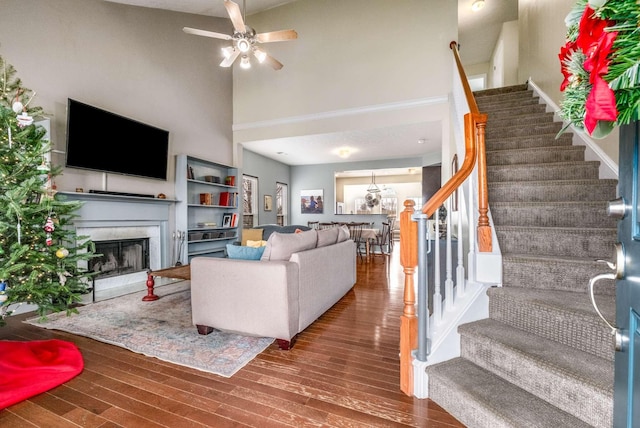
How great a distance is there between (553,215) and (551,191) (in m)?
0.35

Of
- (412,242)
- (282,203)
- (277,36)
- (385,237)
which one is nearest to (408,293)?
(412,242)

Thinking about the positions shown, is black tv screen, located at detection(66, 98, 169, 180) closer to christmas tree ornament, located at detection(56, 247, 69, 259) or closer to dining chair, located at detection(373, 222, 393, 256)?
christmas tree ornament, located at detection(56, 247, 69, 259)

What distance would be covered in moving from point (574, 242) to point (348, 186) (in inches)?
389

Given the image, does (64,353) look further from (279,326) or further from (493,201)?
(493,201)

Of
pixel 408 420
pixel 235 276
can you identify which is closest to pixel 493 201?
pixel 408 420

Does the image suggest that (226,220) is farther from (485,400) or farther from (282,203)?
(485,400)

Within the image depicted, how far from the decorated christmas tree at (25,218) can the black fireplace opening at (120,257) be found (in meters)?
1.58

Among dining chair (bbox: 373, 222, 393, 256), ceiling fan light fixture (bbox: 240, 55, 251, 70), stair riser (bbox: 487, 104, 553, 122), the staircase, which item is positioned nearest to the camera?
the staircase

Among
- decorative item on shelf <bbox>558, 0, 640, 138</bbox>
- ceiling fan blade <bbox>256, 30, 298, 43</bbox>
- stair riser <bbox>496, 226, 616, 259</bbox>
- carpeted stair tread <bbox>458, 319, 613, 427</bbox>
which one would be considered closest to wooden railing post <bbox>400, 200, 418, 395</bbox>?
carpeted stair tread <bbox>458, 319, 613, 427</bbox>

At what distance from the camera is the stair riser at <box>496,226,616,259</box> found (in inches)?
72.5

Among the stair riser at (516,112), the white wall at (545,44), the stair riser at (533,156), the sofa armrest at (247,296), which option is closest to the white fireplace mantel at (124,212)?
the sofa armrest at (247,296)

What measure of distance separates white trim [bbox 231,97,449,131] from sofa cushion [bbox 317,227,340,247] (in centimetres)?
280

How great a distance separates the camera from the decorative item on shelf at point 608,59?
0.52 metres

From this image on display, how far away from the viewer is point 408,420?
1470 mm
